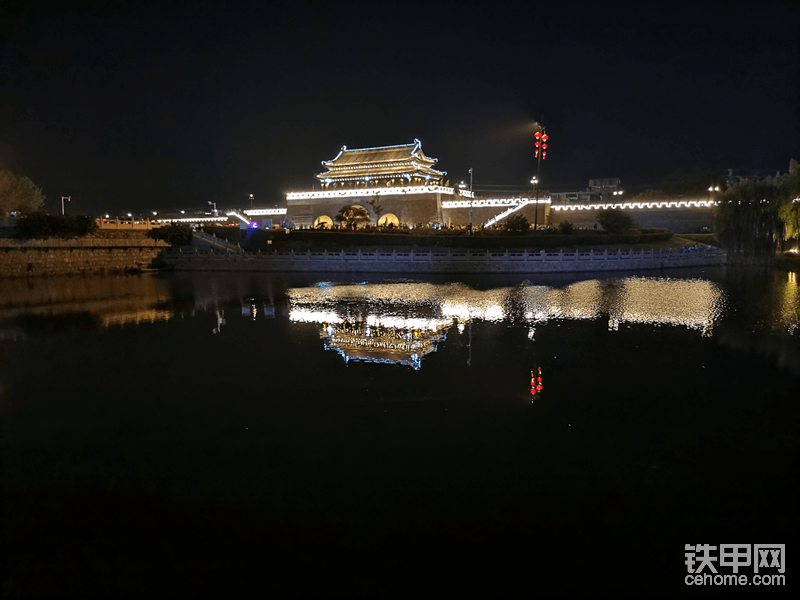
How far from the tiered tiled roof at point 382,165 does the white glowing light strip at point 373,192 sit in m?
2.18

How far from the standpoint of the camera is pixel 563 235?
3531 centimetres

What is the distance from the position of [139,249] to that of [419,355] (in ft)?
93.5

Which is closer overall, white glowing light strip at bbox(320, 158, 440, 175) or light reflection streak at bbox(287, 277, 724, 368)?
light reflection streak at bbox(287, 277, 724, 368)

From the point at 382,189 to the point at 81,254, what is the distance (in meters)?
30.6

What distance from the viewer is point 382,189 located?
52.5 m

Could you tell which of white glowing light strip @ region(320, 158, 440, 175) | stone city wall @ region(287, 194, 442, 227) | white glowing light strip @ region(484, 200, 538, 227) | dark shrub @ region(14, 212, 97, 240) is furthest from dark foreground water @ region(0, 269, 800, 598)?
white glowing light strip @ region(320, 158, 440, 175)

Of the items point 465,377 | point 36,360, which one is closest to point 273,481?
point 465,377

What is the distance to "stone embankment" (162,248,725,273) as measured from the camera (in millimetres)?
25375

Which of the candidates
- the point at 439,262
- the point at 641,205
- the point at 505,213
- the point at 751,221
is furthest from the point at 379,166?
the point at 751,221

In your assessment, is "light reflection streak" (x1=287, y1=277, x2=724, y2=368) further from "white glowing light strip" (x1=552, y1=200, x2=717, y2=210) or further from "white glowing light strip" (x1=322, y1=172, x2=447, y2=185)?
"white glowing light strip" (x1=322, y1=172, x2=447, y2=185)

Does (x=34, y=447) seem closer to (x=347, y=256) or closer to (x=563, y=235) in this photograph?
(x=347, y=256)

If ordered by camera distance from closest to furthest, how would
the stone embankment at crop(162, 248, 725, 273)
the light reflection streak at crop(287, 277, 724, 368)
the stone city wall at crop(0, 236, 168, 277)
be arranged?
the light reflection streak at crop(287, 277, 724, 368)
the stone embankment at crop(162, 248, 725, 273)
the stone city wall at crop(0, 236, 168, 277)

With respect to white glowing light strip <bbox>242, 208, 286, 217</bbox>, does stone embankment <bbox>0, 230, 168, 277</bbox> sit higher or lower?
lower

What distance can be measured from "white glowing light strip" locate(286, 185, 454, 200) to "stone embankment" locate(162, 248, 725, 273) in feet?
81.2
